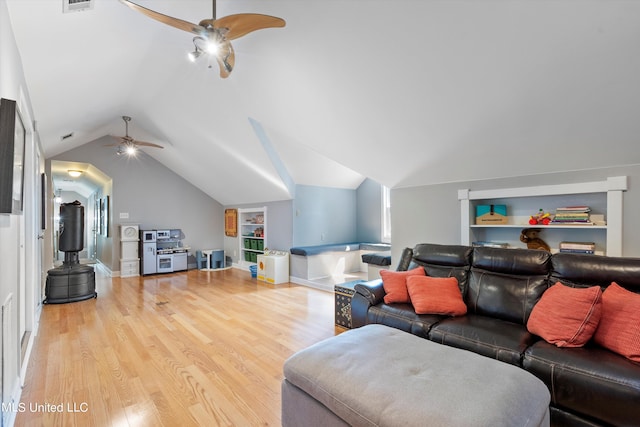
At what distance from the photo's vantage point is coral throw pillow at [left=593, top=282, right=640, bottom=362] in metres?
1.73

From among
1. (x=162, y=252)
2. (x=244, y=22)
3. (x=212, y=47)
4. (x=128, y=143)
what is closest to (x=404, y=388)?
(x=244, y=22)

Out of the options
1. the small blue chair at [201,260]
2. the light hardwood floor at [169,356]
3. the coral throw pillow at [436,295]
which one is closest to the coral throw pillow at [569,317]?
the coral throw pillow at [436,295]

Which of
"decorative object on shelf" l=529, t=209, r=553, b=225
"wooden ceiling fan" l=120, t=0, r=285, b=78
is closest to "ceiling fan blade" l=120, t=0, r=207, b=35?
"wooden ceiling fan" l=120, t=0, r=285, b=78

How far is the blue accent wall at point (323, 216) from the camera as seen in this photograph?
19.9 ft

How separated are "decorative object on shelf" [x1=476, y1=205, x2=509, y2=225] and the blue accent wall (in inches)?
132

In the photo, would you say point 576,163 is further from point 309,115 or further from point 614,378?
point 309,115

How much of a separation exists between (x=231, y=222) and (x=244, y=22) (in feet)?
20.8

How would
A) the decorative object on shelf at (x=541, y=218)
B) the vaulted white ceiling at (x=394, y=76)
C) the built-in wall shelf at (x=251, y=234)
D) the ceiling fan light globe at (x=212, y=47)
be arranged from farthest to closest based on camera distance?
the built-in wall shelf at (x=251, y=234)
the decorative object on shelf at (x=541, y=218)
the ceiling fan light globe at (x=212, y=47)
the vaulted white ceiling at (x=394, y=76)

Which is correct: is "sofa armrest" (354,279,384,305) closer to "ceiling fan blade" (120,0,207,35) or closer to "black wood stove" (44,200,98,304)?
"ceiling fan blade" (120,0,207,35)

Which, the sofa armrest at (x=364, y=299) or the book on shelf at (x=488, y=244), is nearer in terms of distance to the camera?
the sofa armrest at (x=364, y=299)

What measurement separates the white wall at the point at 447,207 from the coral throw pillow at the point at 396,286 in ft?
3.22

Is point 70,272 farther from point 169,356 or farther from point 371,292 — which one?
point 371,292

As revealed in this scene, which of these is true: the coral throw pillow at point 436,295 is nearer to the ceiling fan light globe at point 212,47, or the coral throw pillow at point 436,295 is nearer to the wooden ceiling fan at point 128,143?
the ceiling fan light globe at point 212,47

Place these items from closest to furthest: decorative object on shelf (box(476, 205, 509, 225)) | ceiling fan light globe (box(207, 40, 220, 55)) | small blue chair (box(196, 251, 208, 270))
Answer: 1. ceiling fan light globe (box(207, 40, 220, 55))
2. decorative object on shelf (box(476, 205, 509, 225))
3. small blue chair (box(196, 251, 208, 270))
